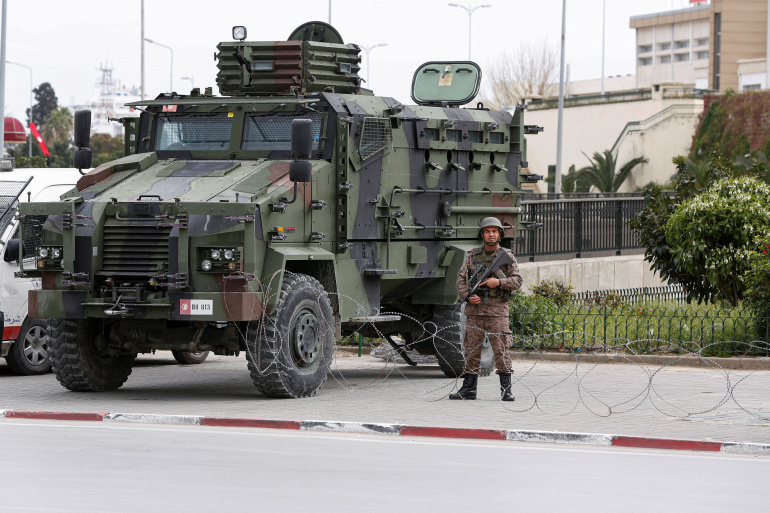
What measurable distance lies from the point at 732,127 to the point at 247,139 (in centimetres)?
5183

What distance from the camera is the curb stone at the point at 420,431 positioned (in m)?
10.4

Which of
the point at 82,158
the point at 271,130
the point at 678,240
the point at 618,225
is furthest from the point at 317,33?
the point at 618,225

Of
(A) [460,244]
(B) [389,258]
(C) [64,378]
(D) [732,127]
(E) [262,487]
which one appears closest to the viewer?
(E) [262,487]

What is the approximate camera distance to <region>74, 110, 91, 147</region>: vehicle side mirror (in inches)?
573

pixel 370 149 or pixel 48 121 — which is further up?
pixel 48 121

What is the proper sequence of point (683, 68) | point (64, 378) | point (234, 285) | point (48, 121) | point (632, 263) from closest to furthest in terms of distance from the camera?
point (234, 285)
point (64, 378)
point (632, 263)
point (48, 121)
point (683, 68)

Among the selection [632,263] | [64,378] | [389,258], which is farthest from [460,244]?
[632,263]

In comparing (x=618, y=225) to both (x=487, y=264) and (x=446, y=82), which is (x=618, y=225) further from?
(x=487, y=264)

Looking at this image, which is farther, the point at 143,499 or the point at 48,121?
the point at 48,121

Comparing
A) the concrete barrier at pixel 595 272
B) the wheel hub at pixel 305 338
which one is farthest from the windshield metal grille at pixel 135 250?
the concrete barrier at pixel 595 272

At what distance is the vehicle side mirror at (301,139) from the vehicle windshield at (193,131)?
1514 mm

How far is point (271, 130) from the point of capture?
14.2 metres

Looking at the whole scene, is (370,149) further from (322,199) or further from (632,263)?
(632,263)

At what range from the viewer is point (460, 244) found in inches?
638
